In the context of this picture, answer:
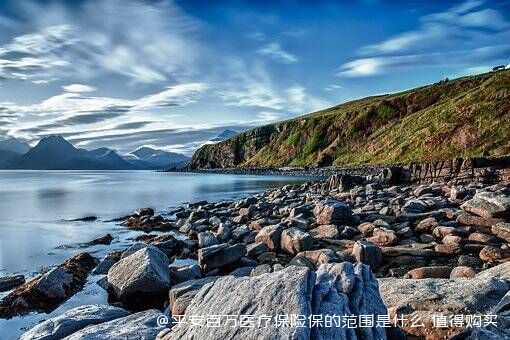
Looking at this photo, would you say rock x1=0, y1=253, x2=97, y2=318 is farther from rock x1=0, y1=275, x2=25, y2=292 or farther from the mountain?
the mountain

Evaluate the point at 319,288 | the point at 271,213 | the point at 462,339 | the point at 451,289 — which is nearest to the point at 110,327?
the point at 319,288

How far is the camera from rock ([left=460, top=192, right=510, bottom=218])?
17798 mm

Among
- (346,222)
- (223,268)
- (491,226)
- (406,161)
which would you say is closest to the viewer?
(223,268)

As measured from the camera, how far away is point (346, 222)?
64.3ft

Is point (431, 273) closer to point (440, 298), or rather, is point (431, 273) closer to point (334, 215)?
point (440, 298)

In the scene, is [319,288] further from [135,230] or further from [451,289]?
[135,230]

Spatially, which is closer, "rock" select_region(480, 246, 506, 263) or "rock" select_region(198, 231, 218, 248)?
"rock" select_region(480, 246, 506, 263)

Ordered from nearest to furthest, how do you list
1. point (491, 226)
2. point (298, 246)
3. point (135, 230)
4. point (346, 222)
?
point (298, 246)
point (491, 226)
point (346, 222)
point (135, 230)

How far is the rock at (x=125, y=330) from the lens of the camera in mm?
7098

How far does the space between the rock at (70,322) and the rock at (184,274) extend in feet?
12.7

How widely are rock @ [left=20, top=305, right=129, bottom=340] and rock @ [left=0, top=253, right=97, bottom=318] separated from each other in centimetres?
378

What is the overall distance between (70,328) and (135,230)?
63.4ft

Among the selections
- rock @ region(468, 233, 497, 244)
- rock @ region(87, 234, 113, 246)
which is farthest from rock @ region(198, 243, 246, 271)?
rock @ region(87, 234, 113, 246)

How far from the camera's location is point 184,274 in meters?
13.1
